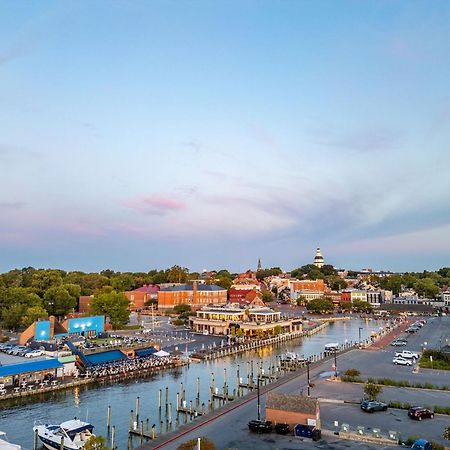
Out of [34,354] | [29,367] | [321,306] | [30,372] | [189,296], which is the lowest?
[30,372]

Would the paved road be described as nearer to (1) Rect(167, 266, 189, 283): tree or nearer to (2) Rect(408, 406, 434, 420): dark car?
(2) Rect(408, 406, 434, 420): dark car

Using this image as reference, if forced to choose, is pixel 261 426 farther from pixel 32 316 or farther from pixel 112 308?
pixel 112 308

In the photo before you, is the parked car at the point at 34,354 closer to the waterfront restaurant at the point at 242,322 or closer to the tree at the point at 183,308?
the waterfront restaurant at the point at 242,322

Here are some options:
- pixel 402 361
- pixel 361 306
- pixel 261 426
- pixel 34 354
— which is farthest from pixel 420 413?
pixel 361 306

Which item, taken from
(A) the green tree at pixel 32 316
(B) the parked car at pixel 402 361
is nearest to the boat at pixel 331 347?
(B) the parked car at pixel 402 361

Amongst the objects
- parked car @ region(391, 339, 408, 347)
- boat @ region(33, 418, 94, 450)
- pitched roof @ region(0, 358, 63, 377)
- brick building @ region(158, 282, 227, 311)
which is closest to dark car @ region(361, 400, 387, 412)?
boat @ region(33, 418, 94, 450)
